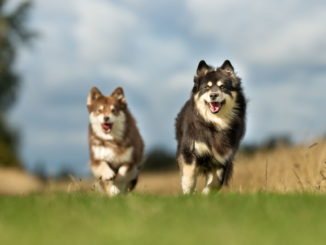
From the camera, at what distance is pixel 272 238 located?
5375mm

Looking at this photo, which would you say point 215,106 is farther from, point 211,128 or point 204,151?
point 204,151

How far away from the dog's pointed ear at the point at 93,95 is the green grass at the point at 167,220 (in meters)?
4.48

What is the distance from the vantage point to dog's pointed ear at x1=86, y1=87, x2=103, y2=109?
39.7 feet

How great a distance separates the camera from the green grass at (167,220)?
5375 mm

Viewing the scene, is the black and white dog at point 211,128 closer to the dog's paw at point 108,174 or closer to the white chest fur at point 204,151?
the white chest fur at point 204,151

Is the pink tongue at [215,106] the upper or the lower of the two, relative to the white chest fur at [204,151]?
upper

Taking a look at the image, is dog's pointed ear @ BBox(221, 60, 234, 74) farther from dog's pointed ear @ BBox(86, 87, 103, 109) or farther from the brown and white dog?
dog's pointed ear @ BBox(86, 87, 103, 109)

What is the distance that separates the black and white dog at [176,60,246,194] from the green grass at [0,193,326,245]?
112 inches

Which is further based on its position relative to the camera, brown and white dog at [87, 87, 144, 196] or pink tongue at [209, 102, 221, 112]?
brown and white dog at [87, 87, 144, 196]

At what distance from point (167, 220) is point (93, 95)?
21.1 ft

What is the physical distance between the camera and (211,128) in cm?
1068

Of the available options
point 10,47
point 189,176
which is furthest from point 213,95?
point 10,47

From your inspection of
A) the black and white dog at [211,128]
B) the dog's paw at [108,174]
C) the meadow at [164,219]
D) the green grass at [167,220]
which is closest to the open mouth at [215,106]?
the black and white dog at [211,128]

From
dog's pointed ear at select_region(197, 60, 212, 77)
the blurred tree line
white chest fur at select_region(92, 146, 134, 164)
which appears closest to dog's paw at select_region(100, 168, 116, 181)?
white chest fur at select_region(92, 146, 134, 164)
